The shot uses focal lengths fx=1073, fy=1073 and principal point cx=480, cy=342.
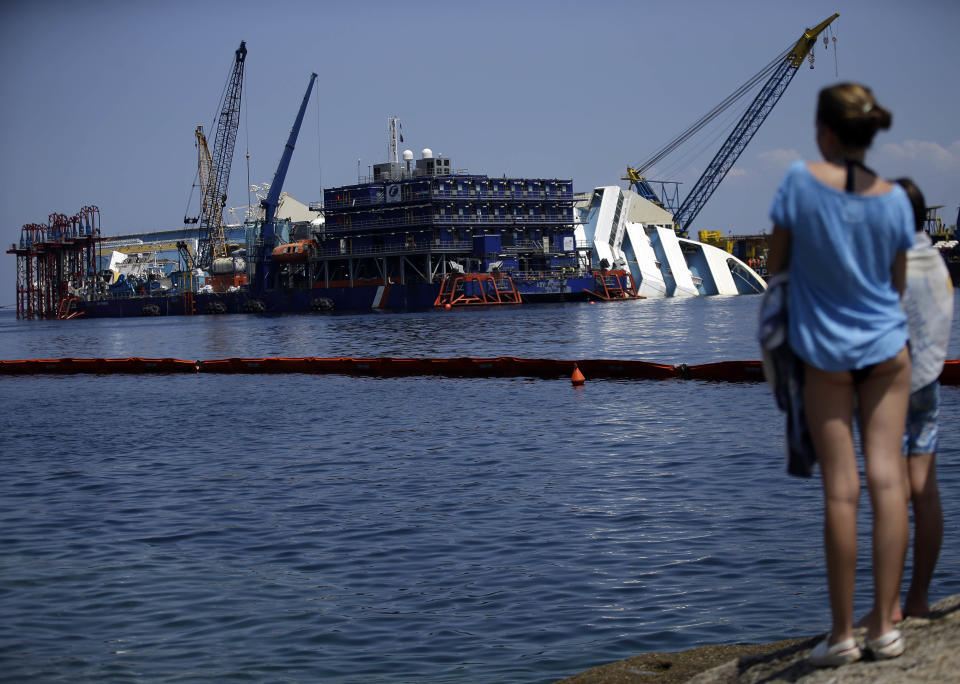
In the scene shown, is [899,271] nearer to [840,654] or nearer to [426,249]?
[840,654]

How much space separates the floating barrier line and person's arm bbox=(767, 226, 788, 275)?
717 inches

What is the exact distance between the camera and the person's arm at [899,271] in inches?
159

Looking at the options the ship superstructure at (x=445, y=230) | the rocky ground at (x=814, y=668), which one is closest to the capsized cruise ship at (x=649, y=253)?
the ship superstructure at (x=445, y=230)

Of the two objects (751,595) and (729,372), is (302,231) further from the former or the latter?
(751,595)

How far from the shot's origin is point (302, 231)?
130 m

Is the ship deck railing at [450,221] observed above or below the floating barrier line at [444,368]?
above

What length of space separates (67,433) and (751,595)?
15811 millimetres

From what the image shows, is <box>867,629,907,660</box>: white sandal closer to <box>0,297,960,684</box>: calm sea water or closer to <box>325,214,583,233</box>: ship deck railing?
<box>0,297,960,684</box>: calm sea water

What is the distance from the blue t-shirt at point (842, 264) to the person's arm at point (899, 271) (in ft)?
0.14

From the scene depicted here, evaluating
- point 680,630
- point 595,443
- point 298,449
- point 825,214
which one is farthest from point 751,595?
point 298,449

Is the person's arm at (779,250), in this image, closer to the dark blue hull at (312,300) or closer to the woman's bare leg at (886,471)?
the woman's bare leg at (886,471)

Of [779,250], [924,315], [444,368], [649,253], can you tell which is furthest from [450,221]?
[779,250]

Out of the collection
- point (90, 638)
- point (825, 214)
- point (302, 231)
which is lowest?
point (90, 638)

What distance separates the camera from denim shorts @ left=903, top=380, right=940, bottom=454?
4.39 metres
